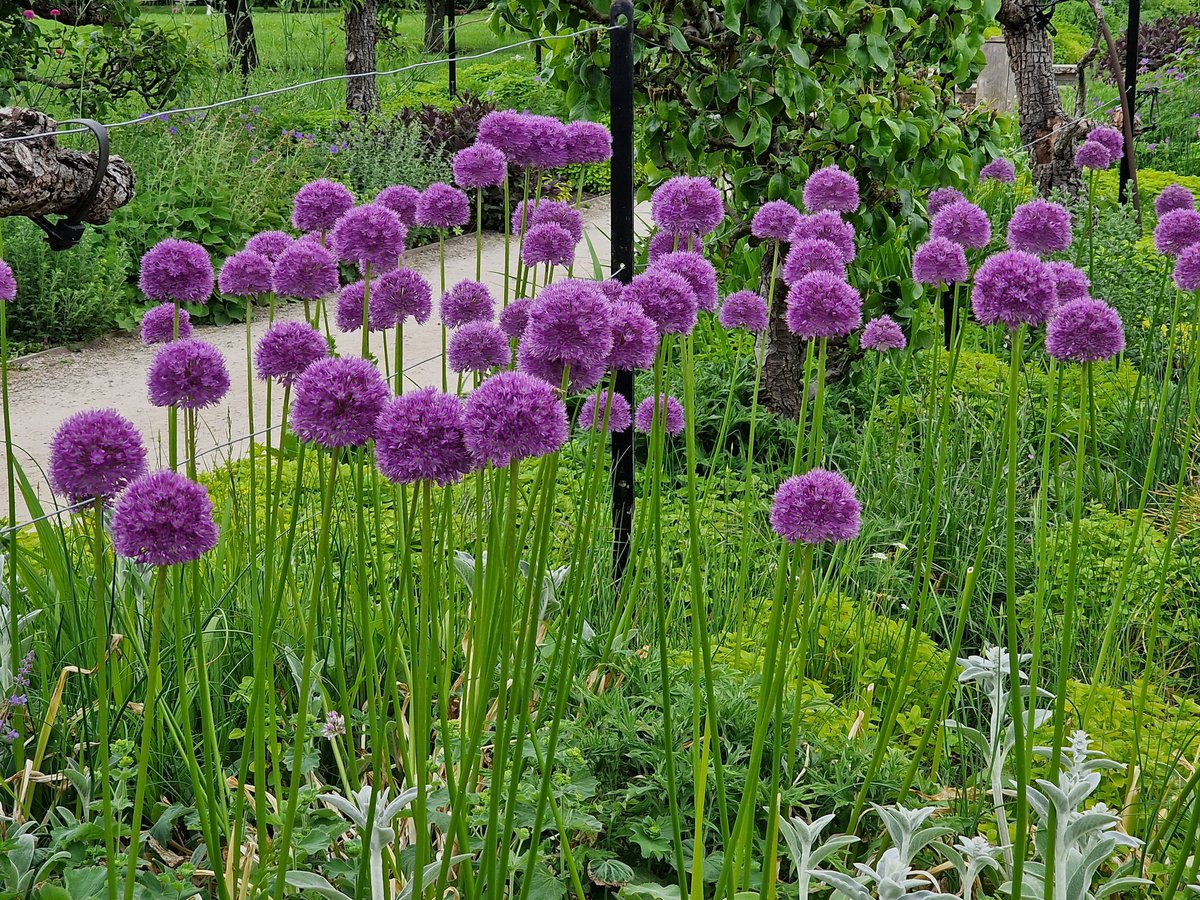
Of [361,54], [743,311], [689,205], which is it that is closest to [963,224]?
[743,311]

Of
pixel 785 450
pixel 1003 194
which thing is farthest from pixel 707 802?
pixel 1003 194

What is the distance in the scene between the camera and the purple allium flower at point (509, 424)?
1.34m

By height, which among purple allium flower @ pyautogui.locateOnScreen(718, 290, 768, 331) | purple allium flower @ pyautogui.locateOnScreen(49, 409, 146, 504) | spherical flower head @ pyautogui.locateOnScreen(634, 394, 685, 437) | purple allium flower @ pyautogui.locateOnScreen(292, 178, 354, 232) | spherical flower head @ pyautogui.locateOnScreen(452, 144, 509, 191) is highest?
spherical flower head @ pyautogui.locateOnScreen(452, 144, 509, 191)

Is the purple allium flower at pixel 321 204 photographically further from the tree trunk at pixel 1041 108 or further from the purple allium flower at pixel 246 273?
the tree trunk at pixel 1041 108

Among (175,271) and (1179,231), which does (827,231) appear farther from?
(175,271)

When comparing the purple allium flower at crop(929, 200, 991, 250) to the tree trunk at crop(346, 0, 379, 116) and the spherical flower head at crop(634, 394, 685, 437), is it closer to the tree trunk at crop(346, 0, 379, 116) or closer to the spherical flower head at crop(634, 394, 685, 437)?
the spherical flower head at crop(634, 394, 685, 437)

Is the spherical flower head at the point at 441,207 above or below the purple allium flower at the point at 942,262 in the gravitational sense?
above

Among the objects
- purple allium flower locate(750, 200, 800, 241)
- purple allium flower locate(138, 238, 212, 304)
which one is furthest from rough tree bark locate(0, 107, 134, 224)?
purple allium flower locate(750, 200, 800, 241)

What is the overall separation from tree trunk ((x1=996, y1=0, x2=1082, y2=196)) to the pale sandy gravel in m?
2.62

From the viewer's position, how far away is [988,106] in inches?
197

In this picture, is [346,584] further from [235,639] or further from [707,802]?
[707,802]

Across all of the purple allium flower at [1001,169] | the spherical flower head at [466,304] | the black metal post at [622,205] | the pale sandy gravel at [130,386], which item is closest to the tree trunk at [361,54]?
the pale sandy gravel at [130,386]

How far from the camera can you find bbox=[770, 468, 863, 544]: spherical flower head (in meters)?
1.58

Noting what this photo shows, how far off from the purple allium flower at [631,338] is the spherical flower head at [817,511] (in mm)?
289
